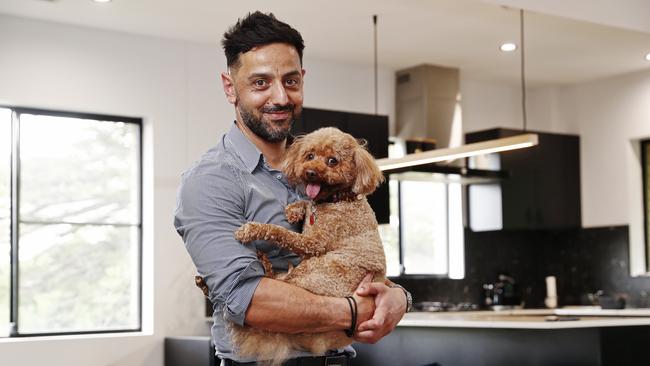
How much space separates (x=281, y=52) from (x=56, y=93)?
4.16m

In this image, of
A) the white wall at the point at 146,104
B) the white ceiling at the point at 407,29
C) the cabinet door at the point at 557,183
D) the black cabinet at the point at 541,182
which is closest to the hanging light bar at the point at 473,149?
the white ceiling at the point at 407,29

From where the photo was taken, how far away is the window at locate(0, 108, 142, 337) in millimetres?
5582

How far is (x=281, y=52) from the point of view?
1.82 meters

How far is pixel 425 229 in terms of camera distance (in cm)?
730

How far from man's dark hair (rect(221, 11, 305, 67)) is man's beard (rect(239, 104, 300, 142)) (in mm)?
113

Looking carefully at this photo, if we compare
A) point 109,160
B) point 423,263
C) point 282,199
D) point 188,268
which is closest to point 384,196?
point 423,263

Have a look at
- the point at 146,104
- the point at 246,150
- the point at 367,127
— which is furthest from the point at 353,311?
the point at 367,127

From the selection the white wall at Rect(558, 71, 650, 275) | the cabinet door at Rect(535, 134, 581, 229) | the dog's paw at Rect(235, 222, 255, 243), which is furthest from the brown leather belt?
the white wall at Rect(558, 71, 650, 275)

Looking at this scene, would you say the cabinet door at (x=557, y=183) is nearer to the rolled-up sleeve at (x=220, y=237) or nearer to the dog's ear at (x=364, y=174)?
the dog's ear at (x=364, y=174)

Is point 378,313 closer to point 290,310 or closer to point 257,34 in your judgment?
point 290,310

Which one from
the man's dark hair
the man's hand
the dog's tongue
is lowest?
the man's hand

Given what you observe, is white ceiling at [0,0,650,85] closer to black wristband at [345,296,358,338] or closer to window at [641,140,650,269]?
window at [641,140,650,269]

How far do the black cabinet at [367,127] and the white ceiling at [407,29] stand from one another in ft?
1.65

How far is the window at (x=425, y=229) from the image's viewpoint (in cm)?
706
